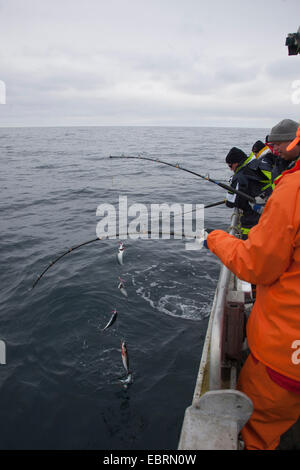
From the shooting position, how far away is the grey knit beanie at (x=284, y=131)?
3613 millimetres

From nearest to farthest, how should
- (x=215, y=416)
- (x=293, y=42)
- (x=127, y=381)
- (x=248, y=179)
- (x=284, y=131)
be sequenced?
(x=215, y=416) → (x=293, y=42) → (x=284, y=131) → (x=127, y=381) → (x=248, y=179)

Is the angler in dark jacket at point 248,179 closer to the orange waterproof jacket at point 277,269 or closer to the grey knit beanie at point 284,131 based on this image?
the grey knit beanie at point 284,131

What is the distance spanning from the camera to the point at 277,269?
191 cm

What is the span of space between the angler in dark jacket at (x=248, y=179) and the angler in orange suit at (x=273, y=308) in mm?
3201

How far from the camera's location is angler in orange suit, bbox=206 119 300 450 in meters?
1.83

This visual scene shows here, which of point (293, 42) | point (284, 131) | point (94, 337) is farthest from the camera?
point (94, 337)

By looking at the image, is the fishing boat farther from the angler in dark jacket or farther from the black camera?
the angler in dark jacket

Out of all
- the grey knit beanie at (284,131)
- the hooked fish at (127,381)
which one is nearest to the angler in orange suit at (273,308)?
the grey knit beanie at (284,131)

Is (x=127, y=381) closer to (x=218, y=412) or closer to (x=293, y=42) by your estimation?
(x=218, y=412)

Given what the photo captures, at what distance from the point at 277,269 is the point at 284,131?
96.6 inches

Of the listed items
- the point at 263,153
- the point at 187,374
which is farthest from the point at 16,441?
the point at 263,153

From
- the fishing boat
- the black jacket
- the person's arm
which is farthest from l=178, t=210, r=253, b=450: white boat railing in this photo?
the black jacket

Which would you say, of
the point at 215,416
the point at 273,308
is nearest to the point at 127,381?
the point at 215,416

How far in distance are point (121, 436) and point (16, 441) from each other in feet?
4.41
